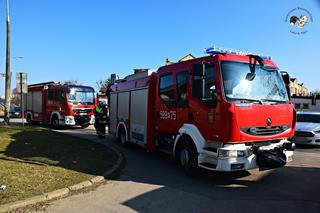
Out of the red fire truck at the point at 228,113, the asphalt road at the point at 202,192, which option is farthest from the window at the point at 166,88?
the asphalt road at the point at 202,192

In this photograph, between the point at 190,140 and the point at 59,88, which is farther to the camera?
the point at 59,88

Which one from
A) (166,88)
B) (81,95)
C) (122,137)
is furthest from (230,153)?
(81,95)

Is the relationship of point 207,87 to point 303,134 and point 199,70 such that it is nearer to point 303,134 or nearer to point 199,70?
point 199,70

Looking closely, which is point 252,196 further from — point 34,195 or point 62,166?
point 62,166

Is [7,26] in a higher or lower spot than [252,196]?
higher

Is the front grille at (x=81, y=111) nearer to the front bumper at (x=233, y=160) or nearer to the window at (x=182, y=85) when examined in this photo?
the window at (x=182, y=85)

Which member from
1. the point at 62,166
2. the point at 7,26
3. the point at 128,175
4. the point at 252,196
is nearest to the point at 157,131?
Result: the point at 128,175

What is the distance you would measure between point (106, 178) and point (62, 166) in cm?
144

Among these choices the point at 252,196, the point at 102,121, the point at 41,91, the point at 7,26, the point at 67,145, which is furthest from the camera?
the point at 41,91

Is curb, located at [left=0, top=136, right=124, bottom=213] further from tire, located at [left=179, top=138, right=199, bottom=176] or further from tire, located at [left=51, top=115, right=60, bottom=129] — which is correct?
tire, located at [left=51, top=115, right=60, bottom=129]

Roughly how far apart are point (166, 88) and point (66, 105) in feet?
44.4

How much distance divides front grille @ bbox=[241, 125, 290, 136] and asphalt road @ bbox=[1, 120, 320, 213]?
1.12m

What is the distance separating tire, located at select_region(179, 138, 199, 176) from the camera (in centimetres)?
763

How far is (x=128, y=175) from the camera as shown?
320 inches
